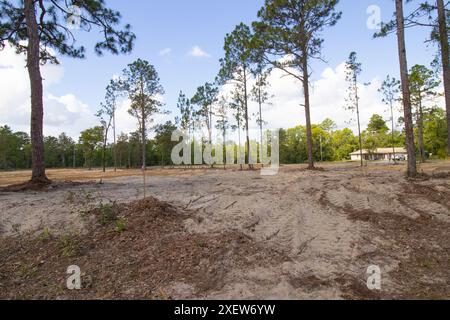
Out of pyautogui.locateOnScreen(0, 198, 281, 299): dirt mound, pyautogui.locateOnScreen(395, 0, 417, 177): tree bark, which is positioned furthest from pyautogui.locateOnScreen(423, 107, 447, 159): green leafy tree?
pyautogui.locateOnScreen(0, 198, 281, 299): dirt mound

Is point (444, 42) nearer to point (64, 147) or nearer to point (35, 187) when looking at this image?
point (35, 187)

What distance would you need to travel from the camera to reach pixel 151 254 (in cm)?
413

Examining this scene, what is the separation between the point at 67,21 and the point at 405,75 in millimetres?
11791

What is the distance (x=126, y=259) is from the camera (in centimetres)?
403

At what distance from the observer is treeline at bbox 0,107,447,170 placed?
151 ft

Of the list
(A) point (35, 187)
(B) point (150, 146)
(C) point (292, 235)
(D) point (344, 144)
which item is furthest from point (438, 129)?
(B) point (150, 146)

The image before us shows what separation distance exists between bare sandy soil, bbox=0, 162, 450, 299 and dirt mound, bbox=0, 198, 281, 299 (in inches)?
1.1

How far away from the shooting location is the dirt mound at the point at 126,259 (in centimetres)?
342

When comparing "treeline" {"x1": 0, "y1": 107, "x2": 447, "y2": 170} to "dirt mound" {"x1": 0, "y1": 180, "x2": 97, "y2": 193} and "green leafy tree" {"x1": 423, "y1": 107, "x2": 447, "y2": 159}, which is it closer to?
"green leafy tree" {"x1": 423, "y1": 107, "x2": 447, "y2": 159}

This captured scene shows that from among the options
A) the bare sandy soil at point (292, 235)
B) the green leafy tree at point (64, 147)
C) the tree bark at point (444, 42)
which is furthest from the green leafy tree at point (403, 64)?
the green leafy tree at point (64, 147)

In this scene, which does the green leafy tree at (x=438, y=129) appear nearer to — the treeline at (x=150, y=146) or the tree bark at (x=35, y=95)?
the treeline at (x=150, y=146)

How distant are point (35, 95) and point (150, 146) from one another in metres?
54.4
